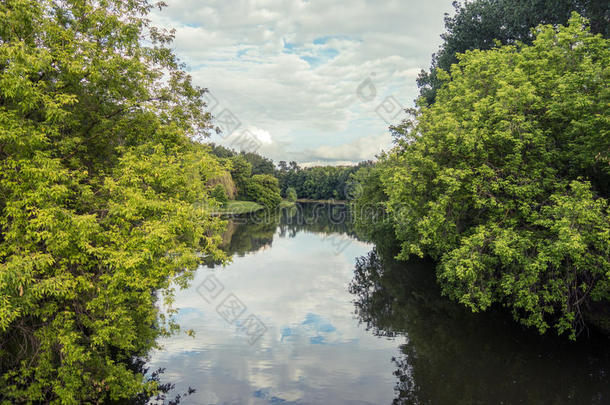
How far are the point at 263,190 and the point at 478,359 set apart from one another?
90.2 meters

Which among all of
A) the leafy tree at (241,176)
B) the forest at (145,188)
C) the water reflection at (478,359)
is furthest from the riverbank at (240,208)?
the forest at (145,188)

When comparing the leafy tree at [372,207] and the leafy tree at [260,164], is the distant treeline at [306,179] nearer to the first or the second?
the leafy tree at [260,164]

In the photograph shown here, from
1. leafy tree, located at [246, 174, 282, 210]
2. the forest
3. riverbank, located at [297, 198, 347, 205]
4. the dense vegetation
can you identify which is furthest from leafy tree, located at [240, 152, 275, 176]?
the forest

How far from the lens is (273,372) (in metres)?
15.8

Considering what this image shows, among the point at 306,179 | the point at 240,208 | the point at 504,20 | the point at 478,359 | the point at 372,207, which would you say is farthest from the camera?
the point at 306,179

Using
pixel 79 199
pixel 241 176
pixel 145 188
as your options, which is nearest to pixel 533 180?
pixel 145 188

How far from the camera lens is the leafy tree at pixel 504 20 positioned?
27312 mm

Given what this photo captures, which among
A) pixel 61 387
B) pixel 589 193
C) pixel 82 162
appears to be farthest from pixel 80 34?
pixel 589 193

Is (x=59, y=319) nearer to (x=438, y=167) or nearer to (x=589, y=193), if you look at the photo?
(x=438, y=167)

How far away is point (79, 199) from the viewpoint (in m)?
11.8

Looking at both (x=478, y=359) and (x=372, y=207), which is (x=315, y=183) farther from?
(x=478, y=359)

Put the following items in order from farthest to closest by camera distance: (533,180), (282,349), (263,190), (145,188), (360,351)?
(263,190)
(282,349)
(360,351)
(533,180)
(145,188)

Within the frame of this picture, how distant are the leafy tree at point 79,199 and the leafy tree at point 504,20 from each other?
18990 mm

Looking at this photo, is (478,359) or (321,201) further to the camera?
(321,201)
